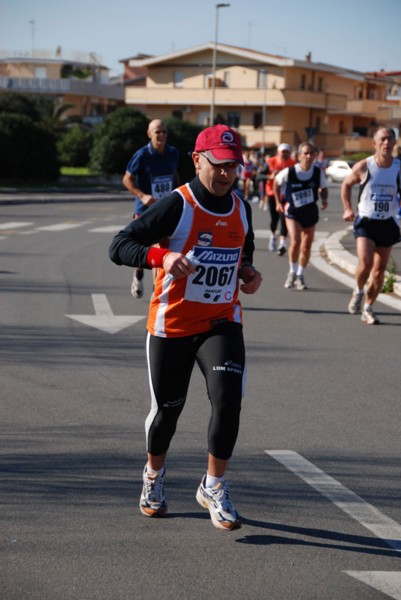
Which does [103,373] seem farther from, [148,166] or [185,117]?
[185,117]

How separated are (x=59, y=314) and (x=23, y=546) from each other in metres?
7.69

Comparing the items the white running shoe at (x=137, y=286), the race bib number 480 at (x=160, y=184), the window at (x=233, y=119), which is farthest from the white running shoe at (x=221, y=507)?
the window at (x=233, y=119)

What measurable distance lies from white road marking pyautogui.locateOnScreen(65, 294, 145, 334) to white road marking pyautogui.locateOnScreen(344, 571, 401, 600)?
22.5 ft

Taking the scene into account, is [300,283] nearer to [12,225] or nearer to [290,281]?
[290,281]

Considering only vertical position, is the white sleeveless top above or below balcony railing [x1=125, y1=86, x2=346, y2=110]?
above

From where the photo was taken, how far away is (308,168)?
50.9ft

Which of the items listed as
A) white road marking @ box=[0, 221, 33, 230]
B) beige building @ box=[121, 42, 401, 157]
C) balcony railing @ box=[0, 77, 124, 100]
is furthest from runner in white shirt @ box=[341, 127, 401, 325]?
balcony railing @ box=[0, 77, 124, 100]

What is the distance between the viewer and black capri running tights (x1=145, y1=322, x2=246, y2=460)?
5309mm

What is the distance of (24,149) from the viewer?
4706 centimetres

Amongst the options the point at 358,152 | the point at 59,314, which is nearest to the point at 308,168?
the point at 59,314

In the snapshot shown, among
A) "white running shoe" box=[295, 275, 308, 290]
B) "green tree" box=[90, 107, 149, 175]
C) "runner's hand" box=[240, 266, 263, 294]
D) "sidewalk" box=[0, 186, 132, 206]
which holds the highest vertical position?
"runner's hand" box=[240, 266, 263, 294]

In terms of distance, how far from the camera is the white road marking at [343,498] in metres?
5.24

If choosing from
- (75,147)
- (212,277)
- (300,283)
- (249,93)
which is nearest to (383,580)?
(212,277)

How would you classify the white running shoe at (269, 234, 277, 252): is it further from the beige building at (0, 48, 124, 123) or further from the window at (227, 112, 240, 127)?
the beige building at (0, 48, 124, 123)
